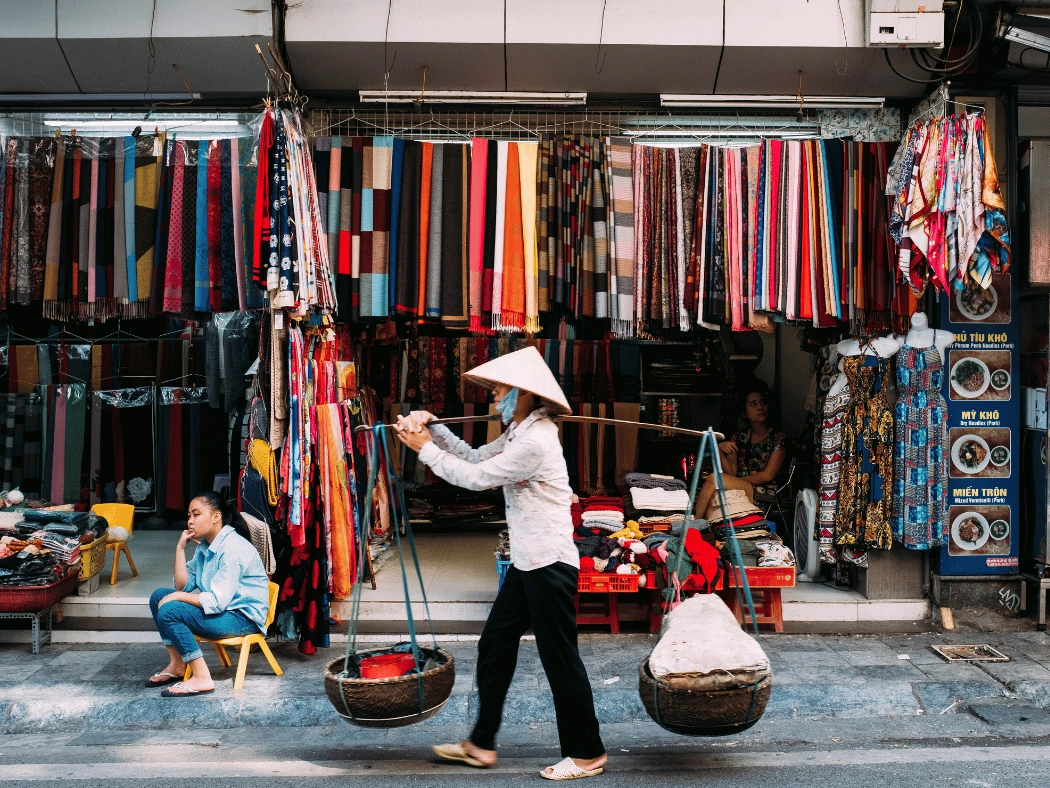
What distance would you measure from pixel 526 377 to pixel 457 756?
5.68 ft

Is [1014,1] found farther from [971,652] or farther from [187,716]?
[187,716]

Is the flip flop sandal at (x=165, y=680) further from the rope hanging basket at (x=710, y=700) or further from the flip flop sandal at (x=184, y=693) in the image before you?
the rope hanging basket at (x=710, y=700)

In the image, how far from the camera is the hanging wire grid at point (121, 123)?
20.5 ft

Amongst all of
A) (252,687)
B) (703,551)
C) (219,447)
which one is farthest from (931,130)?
(219,447)

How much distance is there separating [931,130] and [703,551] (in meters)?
2.84

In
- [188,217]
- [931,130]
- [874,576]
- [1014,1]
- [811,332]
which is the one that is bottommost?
[874,576]

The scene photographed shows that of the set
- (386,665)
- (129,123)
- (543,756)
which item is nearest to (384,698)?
(386,665)

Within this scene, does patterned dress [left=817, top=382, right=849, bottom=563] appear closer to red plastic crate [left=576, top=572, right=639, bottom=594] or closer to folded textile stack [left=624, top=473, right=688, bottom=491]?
folded textile stack [left=624, top=473, right=688, bottom=491]

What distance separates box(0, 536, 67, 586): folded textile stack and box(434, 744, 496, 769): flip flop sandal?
2.86m

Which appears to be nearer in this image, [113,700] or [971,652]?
[113,700]

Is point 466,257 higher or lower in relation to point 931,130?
lower

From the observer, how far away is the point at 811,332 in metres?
6.82

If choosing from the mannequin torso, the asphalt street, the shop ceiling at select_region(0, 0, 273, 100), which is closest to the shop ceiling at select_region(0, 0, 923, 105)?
the shop ceiling at select_region(0, 0, 273, 100)

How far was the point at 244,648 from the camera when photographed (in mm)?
4977
